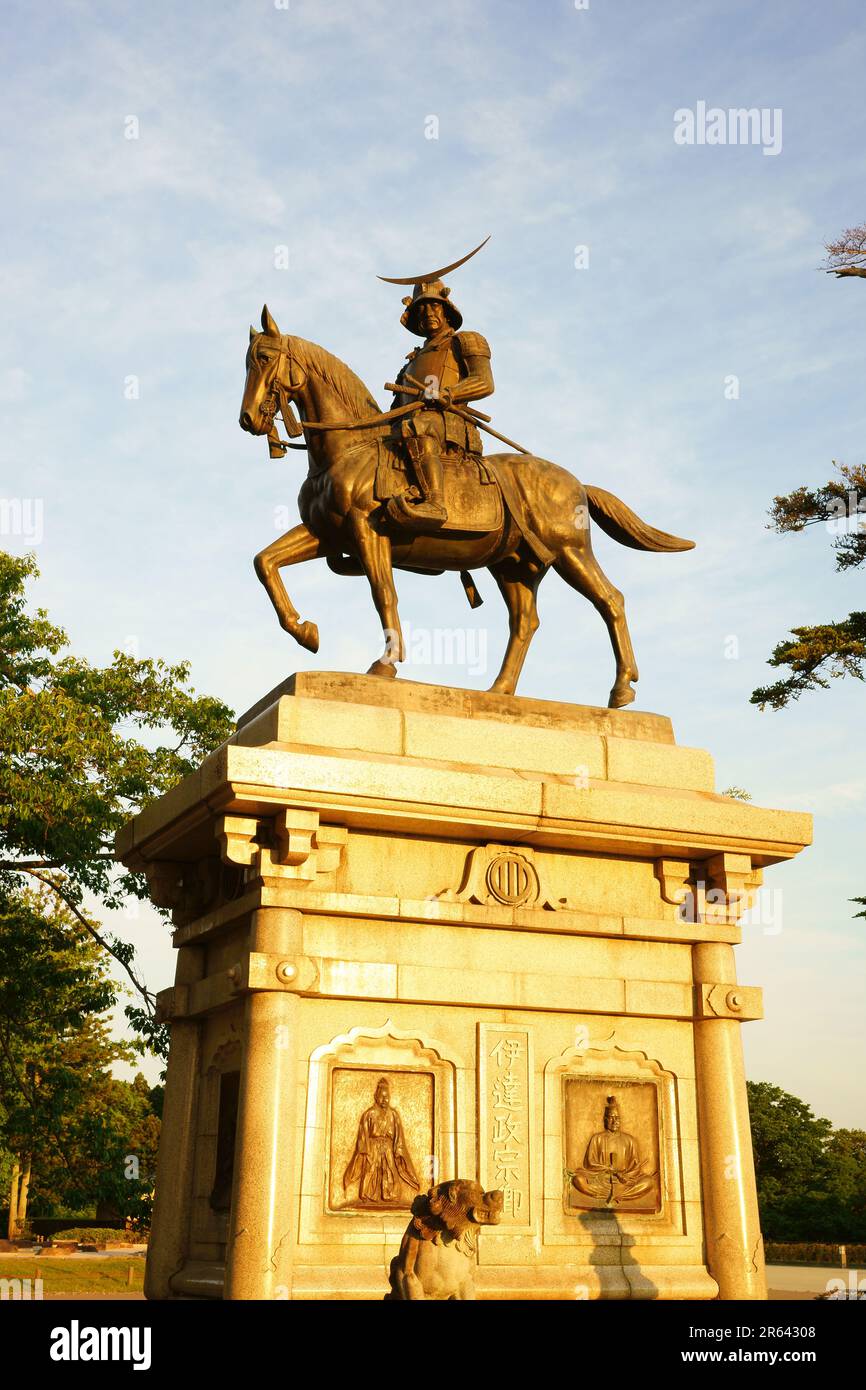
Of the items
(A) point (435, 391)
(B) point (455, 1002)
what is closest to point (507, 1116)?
(B) point (455, 1002)

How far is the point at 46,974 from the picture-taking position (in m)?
18.0

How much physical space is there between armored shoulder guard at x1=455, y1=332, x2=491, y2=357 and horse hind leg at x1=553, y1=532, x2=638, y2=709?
1.66 meters

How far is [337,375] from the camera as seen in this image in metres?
10.1

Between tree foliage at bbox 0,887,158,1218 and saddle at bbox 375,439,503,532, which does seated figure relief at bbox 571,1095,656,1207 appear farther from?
tree foliage at bbox 0,887,158,1218

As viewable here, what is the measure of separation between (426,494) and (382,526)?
392mm

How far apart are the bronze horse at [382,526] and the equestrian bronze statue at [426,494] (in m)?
0.01

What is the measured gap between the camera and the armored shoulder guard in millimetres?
10617

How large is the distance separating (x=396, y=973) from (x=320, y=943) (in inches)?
20.1

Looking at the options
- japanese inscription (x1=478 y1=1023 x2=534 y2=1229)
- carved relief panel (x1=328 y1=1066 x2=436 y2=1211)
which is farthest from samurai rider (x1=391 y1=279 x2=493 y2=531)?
carved relief panel (x1=328 y1=1066 x2=436 y2=1211)

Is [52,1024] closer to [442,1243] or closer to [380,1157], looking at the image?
[380,1157]

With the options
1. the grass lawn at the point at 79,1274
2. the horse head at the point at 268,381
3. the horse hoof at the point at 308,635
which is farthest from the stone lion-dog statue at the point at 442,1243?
the grass lawn at the point at 79,1274
